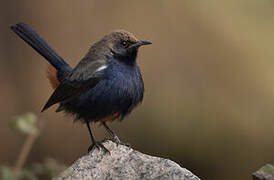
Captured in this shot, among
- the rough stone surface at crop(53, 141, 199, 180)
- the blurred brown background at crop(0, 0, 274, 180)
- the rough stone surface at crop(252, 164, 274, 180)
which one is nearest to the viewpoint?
the rough stone surface at crop(252, 164, 274, 180)

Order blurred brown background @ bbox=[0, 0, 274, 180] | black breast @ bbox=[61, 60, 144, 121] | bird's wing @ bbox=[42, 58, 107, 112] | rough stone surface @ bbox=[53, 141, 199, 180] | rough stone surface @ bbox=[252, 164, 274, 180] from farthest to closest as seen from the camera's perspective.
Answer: blurred brown background @ bbox=[0, 0, 274, 180] → bird's wing @ bbox=[42, 58, 107, 112] → black breast @ bbox=[61, 60, 144, 121] → rough stone surface @ bbox=[53, 141, 199, 180] → rough stone surface @ bbox=[252, 164, 274, 180]

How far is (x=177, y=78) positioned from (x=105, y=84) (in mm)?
2965

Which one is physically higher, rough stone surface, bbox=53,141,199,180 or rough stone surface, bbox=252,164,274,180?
rough stone surface, bbox=252,164,274,180

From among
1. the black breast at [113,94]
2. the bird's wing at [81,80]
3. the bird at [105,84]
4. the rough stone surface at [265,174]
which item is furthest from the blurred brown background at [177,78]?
the rough stone surface at [265,174]

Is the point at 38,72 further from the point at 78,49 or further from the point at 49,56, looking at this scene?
the point at 49,56

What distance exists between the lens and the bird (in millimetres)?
5980

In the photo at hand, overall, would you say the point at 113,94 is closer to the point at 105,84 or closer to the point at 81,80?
the point at 105,84

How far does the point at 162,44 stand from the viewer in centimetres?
912

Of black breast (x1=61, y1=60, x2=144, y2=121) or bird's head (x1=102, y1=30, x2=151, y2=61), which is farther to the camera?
bird's head (x1=102, y1=30, x2=151, y2=61)

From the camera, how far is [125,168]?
196 inches

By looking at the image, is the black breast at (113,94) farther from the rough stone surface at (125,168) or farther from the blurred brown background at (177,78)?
the blurred brown background at (177,78)

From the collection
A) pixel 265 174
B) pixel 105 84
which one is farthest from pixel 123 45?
pixel 265 174

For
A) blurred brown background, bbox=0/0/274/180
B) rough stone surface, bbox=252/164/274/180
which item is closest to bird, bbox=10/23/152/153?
rough stone surface, bbox=252/164/274/180

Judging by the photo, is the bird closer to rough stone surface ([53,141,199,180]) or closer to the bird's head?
the bird's head
